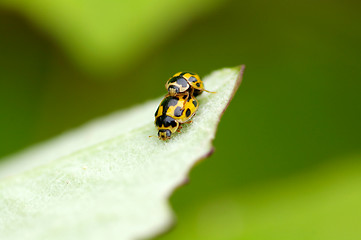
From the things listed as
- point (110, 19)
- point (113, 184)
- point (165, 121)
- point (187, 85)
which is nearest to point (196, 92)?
point (187, 85)

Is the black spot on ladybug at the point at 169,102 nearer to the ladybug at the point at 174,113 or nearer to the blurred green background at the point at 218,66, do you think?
the ladybug at the point at 174,113

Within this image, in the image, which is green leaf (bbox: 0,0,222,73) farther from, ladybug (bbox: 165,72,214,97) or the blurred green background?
ladybug (bbox: 165,72,214,97)

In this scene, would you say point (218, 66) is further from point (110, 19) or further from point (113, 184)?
point (113, 184)

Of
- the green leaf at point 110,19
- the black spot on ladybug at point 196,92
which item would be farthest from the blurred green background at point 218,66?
the black spot on ladybug at point 196,92

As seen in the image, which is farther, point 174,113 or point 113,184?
point 174,113

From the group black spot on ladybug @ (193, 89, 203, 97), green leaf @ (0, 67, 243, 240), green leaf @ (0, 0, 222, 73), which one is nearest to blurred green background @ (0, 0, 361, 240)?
green leaf @ (0, 0, 222, 73)

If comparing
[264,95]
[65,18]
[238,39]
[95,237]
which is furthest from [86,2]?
[95,237]

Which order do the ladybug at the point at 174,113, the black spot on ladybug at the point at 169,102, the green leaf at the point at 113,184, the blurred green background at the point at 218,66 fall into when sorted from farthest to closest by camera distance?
the blurred green background at the point at 218,66
the black spot on ladybug at the point at 169,102
the ladybug at the point at 174,113
the green leaf at the point at 113,184
